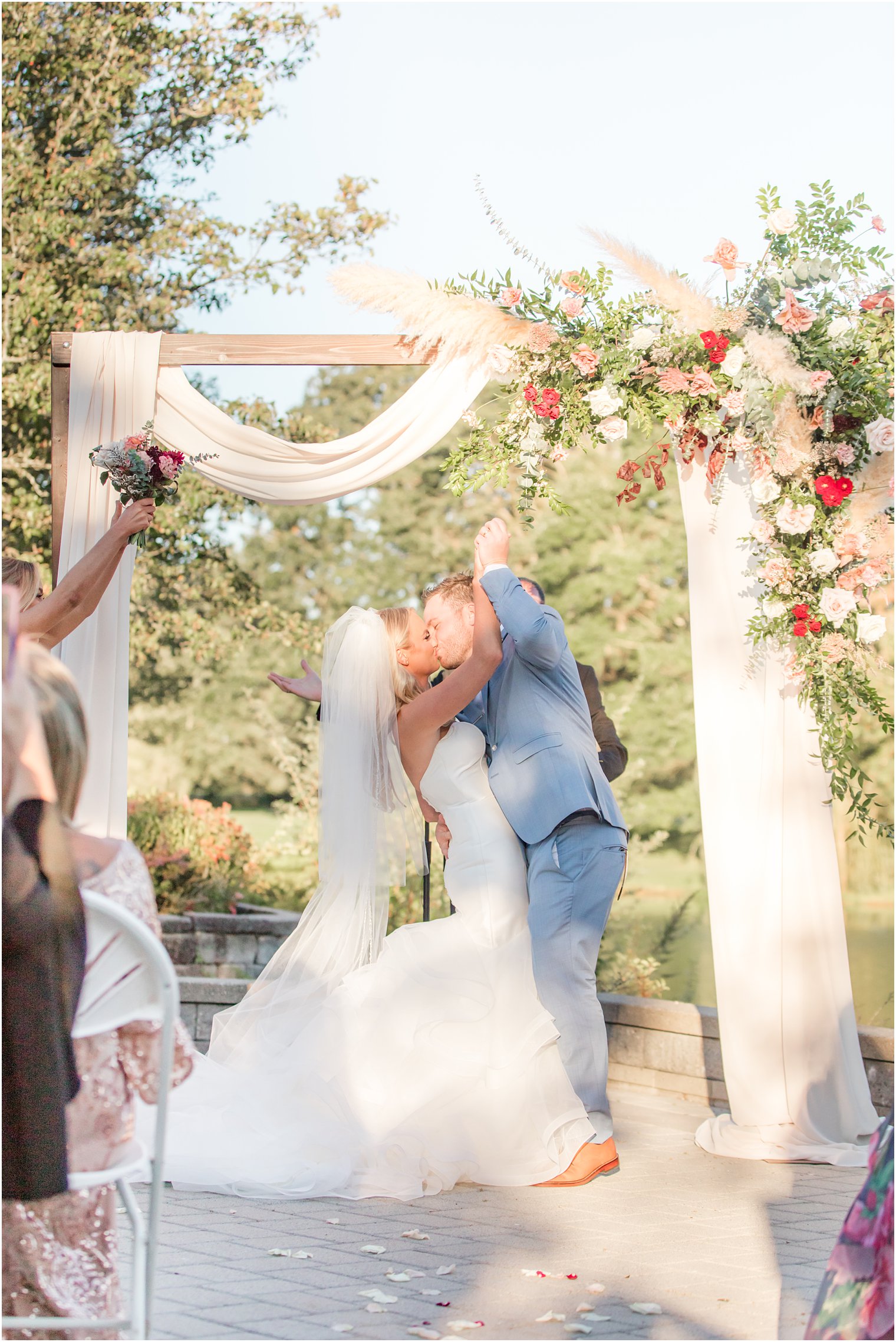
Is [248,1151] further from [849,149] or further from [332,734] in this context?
[849,149]

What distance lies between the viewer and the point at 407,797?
15.9 ft

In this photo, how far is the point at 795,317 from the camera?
457cm

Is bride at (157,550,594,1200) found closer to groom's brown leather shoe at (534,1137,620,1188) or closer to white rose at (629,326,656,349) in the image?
groom's brown leather shoe at (534,1137,620,1188)

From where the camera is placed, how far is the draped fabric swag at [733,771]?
4785 mm

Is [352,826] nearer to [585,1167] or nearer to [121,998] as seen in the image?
[585,1167]

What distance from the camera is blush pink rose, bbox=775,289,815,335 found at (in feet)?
15.0

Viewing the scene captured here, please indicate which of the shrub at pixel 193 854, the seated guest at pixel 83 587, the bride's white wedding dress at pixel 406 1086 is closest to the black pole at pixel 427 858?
the bride's white wedding dress at pixel 406 1086

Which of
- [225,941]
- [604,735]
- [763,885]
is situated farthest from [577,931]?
[225,941]

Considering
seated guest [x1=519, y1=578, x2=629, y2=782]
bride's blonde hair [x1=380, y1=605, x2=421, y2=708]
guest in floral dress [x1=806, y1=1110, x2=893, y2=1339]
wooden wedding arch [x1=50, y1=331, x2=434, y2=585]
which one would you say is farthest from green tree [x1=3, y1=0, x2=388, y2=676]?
guest in floral dress [x1=806, y1=1110, x2=893, y2=1339]

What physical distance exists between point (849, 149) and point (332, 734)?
3417 mm

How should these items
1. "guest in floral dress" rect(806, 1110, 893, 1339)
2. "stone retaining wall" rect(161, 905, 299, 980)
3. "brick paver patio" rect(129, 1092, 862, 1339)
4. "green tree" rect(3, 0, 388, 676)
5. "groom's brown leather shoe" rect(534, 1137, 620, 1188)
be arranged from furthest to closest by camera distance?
"green tree" rect(3, 0, 388, 676) < "stone retaining wall" rect(161, 905, 299, 980) < "groom's brown leather shoe" rect(534, 1137, 620, 1188) < "brick paver patio" rect(129, 1092, 862, 1339) < "guest in floral dress" rect(806, 1110, 893, 1339)

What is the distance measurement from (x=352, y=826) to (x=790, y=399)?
86.4 inches

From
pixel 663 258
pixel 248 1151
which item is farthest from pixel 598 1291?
pixel 663 258

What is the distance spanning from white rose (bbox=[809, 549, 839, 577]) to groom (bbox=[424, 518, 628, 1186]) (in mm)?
930
